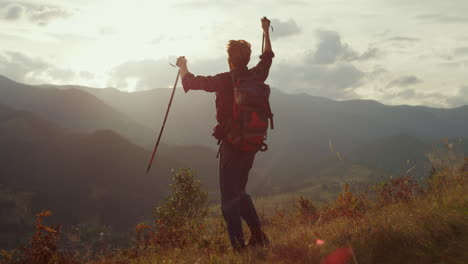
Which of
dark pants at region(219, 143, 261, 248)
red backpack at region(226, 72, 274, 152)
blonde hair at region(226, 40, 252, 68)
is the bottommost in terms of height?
dark pants at region(219, 143, 261, 248)

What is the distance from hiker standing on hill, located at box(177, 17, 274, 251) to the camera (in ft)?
14.3

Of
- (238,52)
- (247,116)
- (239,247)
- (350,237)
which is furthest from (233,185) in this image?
(238,52)

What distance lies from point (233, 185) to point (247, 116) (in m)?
0.83

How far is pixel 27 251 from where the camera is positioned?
550 centimetres

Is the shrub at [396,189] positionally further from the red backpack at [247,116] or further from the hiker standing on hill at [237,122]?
the red backpack at [247,116]

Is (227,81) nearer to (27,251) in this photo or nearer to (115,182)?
(27,251)

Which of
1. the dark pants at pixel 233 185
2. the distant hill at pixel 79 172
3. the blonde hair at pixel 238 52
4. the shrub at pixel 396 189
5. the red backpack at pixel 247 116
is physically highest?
the blonde hair at pixel 238 52

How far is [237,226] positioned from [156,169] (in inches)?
6569

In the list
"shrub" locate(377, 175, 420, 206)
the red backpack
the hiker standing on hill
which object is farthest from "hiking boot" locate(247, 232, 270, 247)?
"shrub" locate(377, 175, 420, 206)

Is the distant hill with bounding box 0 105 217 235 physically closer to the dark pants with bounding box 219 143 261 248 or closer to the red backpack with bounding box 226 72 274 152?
the dark pants with bounding box 219 143 261 248

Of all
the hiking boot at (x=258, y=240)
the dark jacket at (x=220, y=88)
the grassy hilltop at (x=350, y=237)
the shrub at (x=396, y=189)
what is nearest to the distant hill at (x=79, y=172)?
the grassy hilltop at (x=350, y=237)

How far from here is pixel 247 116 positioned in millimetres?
4355

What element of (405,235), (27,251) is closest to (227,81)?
(405,235)

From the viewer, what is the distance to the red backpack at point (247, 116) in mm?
4320
